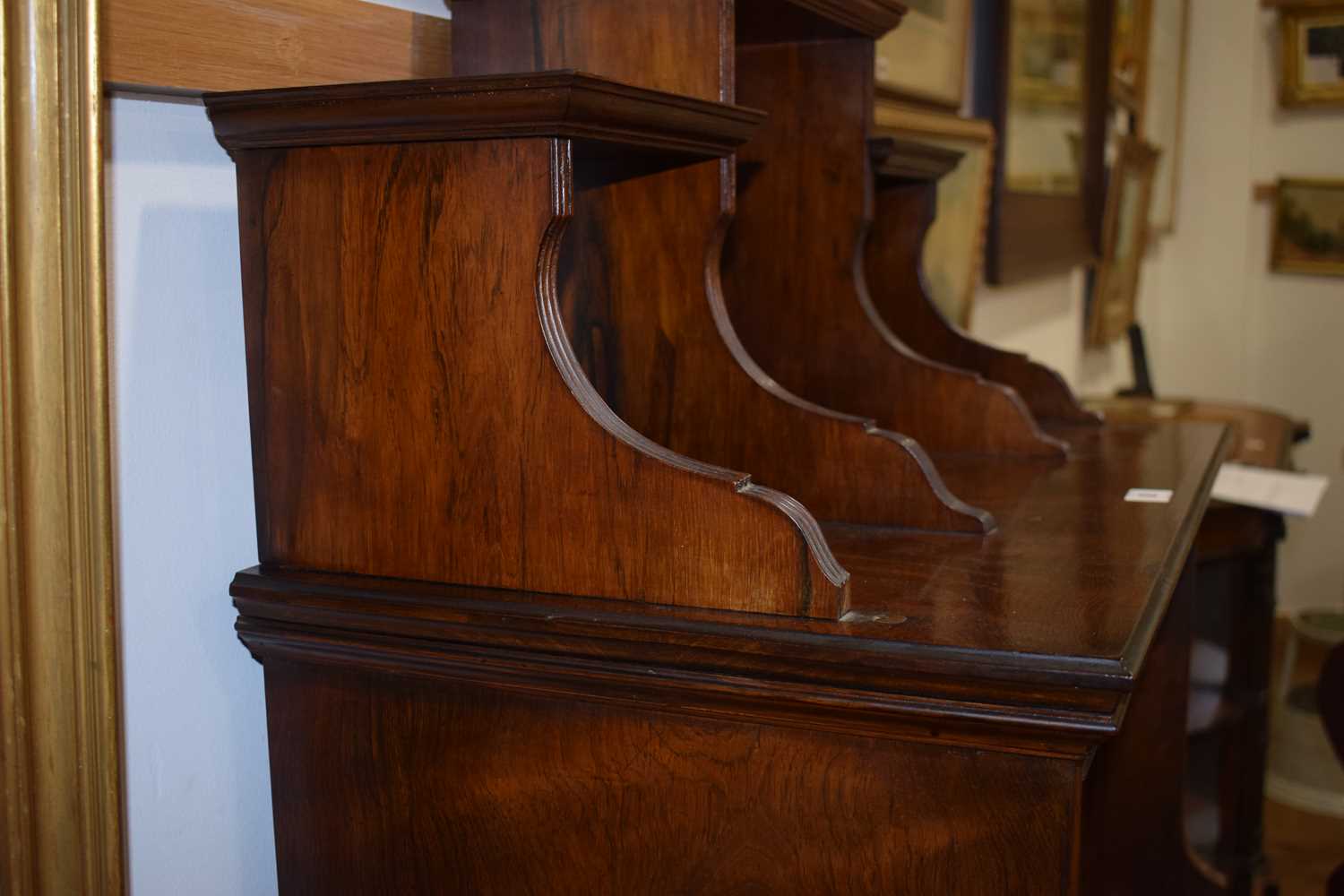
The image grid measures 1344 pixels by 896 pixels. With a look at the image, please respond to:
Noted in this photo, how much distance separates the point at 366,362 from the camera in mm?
944

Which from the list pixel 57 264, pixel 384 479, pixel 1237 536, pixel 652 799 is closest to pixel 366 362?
pixel 384 479

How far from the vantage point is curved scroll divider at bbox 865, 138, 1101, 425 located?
1620mm

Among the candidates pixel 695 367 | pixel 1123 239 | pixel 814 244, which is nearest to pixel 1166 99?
pixel 1123 239

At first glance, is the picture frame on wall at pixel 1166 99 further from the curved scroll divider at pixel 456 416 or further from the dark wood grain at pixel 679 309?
the curved scroll divider at pixel 456 416

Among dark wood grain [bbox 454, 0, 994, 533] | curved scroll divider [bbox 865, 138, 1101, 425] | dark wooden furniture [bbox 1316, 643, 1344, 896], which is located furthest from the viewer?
curved scroll divider [bbox 865, 138, 1101, 425]

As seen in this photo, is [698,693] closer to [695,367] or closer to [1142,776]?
[695,367]

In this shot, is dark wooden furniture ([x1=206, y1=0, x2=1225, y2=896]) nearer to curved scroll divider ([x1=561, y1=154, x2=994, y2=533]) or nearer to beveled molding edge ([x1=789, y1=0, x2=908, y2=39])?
curved scroll divider ([x1=561, y1=154, x2=994, y2=533])

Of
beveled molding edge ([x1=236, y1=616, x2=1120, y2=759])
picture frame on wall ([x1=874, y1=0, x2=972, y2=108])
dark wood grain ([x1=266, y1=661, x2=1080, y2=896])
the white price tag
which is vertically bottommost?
dark wood grain ([x1=266, y1=661, x2=1080, y2=896])

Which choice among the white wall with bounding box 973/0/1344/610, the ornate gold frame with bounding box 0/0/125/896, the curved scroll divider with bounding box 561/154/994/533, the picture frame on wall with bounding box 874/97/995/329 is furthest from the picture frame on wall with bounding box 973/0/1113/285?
the ornate gold frame with bounding box 0/0/125/896

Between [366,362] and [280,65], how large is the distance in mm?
257

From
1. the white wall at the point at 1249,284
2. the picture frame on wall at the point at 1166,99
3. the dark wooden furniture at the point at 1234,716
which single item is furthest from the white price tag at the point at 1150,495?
the white wall at the point at 1249,284

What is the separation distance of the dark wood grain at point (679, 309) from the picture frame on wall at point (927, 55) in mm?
922

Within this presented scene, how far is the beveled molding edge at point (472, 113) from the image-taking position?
2.72 feet

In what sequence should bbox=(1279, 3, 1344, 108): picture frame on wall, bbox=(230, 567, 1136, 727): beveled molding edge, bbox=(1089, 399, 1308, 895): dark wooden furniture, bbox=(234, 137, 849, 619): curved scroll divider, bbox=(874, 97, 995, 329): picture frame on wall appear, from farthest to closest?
1. bbox=(1279, 3, 1344, 108): picture frame on wall
2. bbox=(1089, 399, 1308, 895): dark wooden furniture
3. bbox=(874, 97, 995, 329): picture frame on wall
4. bbox=(234, 137, 849, 619): curved scroll divider
5. bbox=(230, 567, 1136, 727): beveled molding edge
